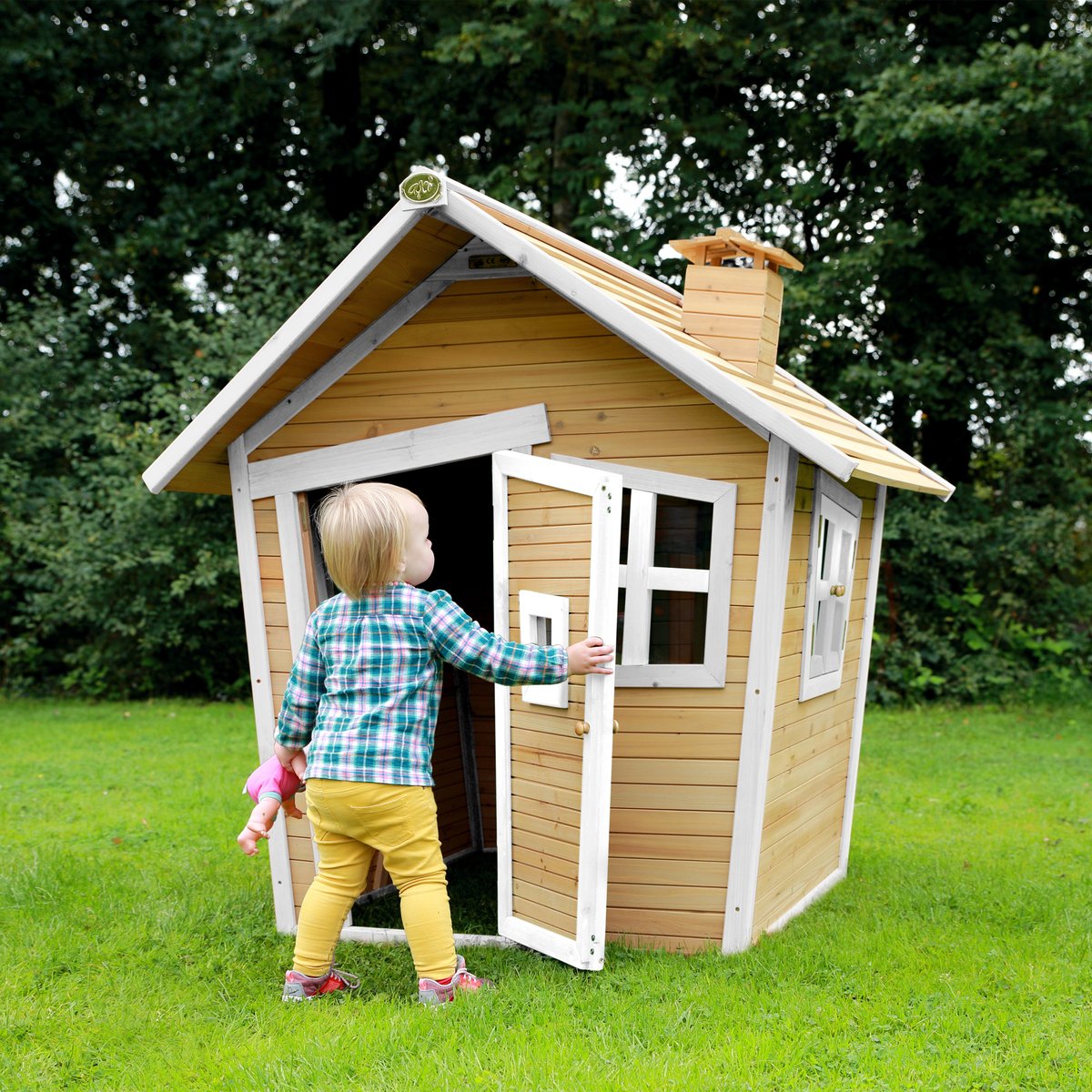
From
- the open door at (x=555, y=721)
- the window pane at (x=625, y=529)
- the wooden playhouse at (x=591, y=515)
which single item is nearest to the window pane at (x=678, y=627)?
the wooden playhouse at (x=591, y=515)

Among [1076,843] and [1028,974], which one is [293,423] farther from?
[1076,843]

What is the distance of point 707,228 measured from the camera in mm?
14039

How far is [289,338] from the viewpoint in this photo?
4566 millimetres

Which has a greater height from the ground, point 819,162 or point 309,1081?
point 819,162

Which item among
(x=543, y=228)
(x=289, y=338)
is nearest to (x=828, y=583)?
(x=543, y=228)

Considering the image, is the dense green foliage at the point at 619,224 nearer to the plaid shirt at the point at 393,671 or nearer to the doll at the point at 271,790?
the doll at the point at 271,790

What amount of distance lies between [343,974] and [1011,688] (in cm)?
1015

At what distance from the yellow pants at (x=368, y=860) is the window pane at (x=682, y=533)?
1343 mm

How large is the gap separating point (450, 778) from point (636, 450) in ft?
9.04

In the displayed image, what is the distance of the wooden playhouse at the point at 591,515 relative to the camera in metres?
4.32

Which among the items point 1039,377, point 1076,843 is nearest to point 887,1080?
point 1076,843

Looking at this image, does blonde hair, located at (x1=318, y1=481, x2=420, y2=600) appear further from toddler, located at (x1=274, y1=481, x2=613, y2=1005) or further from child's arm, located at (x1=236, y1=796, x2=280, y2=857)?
child's arm, located at (x1=236, y1=796, x2=280, y2=857)

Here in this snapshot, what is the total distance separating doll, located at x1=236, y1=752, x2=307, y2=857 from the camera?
163 inches

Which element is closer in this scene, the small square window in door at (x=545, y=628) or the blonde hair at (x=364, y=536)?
the blonde hair at (x=364, y=536)
